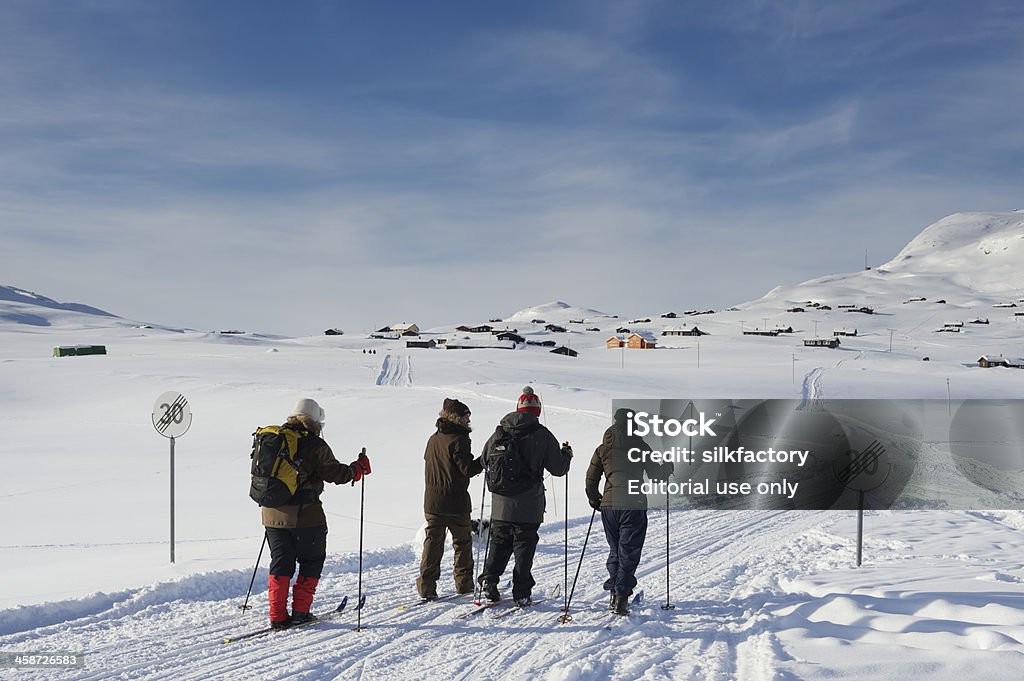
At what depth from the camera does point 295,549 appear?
6.10 metres

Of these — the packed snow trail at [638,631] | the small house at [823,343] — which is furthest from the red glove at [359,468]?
the small house at [823,343]

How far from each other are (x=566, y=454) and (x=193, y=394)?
32379mm

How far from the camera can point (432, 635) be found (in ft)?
19.0

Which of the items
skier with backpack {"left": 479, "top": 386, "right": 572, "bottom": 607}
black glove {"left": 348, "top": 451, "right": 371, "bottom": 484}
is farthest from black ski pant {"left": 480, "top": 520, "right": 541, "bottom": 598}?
black glove {"left": 348, "top": 451, "right": 371, "bottom": 484}

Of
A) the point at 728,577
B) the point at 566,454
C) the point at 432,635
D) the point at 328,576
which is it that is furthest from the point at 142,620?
the point at 728,577

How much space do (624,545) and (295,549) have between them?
2.78m

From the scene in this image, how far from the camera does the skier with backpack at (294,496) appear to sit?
5.87m

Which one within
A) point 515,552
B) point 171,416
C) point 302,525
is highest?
point 171,416

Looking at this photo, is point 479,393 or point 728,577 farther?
point 479,393

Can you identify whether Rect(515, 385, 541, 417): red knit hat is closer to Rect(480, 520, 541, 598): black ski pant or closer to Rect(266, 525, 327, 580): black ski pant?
Rect(480, 520, 541, 598): black ski pant

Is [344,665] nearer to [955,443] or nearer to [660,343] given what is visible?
[955,443]

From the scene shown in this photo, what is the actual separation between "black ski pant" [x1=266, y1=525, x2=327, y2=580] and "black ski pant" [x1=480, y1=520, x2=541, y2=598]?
148 centimetres

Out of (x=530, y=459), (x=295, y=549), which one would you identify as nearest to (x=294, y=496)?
(x=295, y=549)

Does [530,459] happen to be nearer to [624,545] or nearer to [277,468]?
[624,545]
